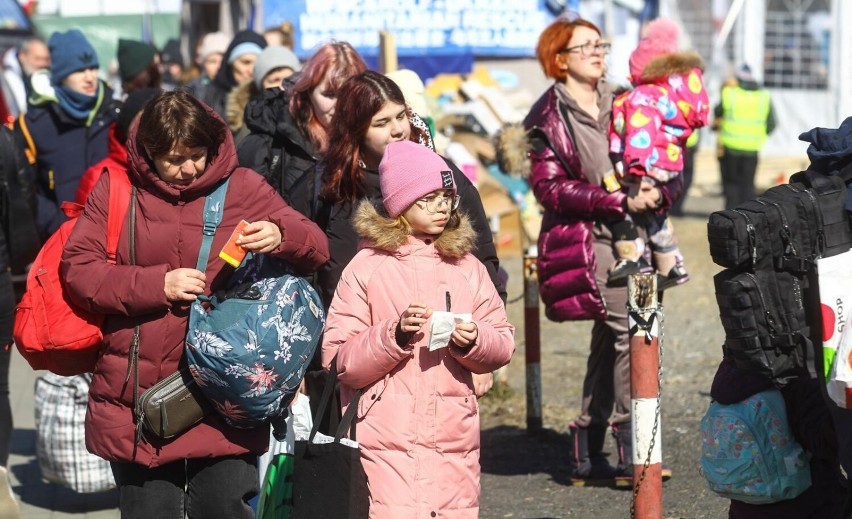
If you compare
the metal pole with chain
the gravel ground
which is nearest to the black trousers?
the gravel ground

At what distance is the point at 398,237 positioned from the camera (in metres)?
4.55

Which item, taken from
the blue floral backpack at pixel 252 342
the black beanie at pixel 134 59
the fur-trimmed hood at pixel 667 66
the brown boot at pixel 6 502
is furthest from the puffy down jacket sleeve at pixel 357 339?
the black beanie at pixel 134 59

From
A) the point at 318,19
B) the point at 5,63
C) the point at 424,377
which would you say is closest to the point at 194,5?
the point at 5,63

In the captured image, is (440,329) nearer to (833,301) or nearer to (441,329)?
(441,329)

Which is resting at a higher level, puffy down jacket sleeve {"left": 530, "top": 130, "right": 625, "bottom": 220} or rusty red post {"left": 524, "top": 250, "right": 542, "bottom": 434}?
puffy down jacket sleeve {"left": 530, "top": 130, "right": 625, "bottom": 220}

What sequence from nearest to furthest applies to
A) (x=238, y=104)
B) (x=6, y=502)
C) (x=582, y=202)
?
(x=6, y=502) → (x=582, y=202) → (x=238, y=104)

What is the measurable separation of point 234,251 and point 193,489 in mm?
858

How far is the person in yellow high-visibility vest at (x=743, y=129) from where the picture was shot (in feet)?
61.1

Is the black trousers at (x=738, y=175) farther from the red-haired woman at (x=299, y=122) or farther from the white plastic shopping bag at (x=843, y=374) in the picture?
the white plastic shopping bag at (x=843, y=374)

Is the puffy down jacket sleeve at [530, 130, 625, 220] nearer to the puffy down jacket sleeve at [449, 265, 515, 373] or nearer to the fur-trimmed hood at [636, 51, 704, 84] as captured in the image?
the fur-trimmed hood at [636, 51, 704, 84]

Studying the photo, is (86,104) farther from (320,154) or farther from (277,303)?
(277,303)

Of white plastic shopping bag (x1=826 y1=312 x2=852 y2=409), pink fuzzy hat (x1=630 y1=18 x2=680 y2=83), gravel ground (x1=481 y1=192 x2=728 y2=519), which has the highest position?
pink fuzzy hat (x1=630 y1=18 x2=680 y2=83)

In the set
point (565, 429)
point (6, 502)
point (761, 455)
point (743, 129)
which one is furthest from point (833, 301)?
point (743, 129)

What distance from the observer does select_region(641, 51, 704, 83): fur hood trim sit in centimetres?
637
